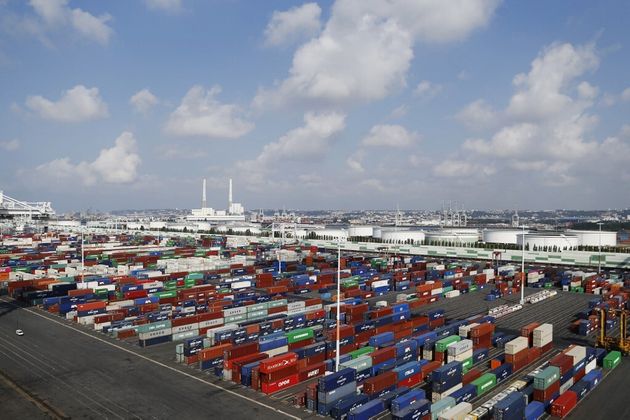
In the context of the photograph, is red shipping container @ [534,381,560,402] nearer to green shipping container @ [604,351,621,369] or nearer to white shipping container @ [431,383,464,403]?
white shipping container @ [431,383,464,403]

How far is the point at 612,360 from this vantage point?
40.8 m

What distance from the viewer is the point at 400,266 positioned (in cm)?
10488

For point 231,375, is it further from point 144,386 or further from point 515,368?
point 515,368

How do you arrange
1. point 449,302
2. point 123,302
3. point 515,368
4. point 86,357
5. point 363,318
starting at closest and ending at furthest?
point 515,368 → point 86,357 → point 363,318 → point 123,302 → point 449,302

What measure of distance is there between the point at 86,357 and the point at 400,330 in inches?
1213

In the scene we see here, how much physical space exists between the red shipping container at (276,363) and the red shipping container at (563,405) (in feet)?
61.5

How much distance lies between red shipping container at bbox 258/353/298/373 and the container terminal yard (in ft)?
0.36

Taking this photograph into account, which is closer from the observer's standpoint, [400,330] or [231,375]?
[231,375]

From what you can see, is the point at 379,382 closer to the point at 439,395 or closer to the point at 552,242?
the point at 439,395

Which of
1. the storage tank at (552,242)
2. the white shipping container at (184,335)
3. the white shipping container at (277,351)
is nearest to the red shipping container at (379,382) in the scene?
the white shipping container at (277,351)

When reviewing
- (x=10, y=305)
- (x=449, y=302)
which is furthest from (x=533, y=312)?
(x=10, y=305)

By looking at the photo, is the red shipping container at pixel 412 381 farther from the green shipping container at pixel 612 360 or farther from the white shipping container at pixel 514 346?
the green shipping container at pixel 612 360

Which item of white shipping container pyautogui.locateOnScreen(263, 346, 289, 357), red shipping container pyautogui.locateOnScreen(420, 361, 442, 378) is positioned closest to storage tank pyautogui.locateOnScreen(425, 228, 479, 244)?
red shipping container pyautogui.locateOnScreen(420, 361, 442, 378)

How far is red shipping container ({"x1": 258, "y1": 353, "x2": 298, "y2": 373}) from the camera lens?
1385 inches
